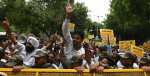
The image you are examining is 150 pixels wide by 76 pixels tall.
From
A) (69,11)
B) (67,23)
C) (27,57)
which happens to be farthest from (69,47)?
(27,57)

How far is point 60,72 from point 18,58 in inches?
34.2

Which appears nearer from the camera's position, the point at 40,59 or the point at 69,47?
the point at 40,59

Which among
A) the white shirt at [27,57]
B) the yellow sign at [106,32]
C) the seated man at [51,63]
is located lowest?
the seated man at [51,63]

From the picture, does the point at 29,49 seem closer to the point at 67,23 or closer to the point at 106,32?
the point at 67,23

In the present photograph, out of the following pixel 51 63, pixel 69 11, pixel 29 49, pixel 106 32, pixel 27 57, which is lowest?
pixel 51 63

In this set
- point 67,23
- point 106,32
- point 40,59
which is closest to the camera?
point 40,59

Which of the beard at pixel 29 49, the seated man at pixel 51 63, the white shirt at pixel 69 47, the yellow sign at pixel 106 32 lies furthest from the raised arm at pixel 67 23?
the yellow sign at pixel 106 32

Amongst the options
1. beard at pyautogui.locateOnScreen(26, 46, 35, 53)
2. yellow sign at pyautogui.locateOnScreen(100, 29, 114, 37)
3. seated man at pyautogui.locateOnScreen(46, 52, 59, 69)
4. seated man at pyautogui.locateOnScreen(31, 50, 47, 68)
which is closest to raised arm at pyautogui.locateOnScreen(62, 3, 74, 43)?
seated man at pyautogui.locateOnScreen(46, 52, 59, 69)

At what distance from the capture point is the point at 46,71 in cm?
224

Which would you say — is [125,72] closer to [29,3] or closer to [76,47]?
[76,47]

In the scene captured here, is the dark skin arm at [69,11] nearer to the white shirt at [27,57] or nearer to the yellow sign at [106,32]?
the white shirt at [27,57]

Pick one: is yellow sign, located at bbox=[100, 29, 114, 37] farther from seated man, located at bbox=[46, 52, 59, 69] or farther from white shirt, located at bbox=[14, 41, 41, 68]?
white shirt, located at bbox=[14, 41, 41, 68]

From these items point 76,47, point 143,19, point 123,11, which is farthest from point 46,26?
point 76,47

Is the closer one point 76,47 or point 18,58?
point 18,58
